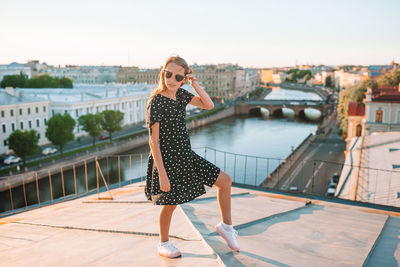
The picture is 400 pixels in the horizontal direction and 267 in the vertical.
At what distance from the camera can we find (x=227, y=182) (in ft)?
7.09

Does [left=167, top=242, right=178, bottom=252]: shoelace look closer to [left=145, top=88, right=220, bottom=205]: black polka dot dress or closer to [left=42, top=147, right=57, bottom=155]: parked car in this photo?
[left=145, top=88, right=220, bottom=205]: black polka dot dress

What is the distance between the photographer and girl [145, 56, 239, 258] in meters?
2.06


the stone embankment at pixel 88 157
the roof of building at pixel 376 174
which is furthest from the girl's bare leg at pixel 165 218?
the roof of building at pixel 376 174

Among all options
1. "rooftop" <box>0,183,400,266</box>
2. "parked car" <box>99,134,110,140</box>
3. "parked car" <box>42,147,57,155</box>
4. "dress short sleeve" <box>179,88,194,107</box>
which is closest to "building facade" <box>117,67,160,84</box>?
"parked car" <box>99,134,110,140</box>

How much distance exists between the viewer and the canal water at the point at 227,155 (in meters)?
14.2

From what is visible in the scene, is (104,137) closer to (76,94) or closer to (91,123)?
(91,123)

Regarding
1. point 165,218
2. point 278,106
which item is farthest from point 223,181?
point 278,106

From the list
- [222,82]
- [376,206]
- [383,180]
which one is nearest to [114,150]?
[383,180]

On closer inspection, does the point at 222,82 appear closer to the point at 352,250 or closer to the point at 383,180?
the point at 383,180

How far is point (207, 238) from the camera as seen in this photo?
246 cm

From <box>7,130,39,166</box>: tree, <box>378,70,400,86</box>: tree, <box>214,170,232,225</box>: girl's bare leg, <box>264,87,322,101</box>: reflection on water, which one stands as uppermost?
<box>378,70,400,86</box>: tree

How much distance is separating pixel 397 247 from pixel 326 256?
2.23 feet

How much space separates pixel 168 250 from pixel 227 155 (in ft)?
59.5

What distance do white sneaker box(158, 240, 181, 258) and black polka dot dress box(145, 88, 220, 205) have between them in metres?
0.33
